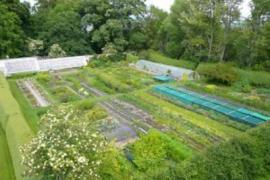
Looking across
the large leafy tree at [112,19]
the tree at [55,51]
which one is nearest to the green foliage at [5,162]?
the tree at [55,51]

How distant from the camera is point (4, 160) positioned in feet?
46.0

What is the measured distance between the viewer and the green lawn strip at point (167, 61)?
32.2 m

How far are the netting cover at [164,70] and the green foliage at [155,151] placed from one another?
50.1 ft

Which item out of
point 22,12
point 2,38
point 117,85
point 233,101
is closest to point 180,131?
point 233,101

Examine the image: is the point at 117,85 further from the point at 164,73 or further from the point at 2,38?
the point at 2,38

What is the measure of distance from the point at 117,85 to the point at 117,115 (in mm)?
6270

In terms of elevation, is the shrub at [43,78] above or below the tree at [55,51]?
below

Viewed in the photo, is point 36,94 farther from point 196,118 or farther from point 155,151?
point 155,151

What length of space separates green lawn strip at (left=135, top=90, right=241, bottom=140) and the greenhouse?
113cm

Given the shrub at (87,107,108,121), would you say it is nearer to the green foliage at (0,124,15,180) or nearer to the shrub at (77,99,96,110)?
the shrub at (77,99,96,110)

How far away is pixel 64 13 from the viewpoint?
1532 inches

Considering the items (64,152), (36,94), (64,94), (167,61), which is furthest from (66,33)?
(64,152)

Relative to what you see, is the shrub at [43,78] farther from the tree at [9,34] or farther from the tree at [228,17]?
the tree at [228,17]

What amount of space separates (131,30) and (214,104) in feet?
77.9
